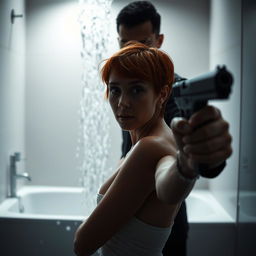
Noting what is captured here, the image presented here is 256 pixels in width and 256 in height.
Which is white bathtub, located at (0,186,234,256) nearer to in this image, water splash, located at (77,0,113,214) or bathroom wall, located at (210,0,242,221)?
bathroom wall, located at (210,0,242,221)

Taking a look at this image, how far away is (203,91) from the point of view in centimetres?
39

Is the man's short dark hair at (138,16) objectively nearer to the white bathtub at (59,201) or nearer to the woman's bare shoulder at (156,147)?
the woman's bare shoulder at (156,147)

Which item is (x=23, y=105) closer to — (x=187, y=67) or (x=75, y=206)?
(x=75, y=206)

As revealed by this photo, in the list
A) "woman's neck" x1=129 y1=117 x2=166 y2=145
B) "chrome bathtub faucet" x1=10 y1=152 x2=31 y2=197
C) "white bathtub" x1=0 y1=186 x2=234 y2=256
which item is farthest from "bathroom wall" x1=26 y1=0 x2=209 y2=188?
"woman's neck" x1=129 y1=117 x2=166 y2=145

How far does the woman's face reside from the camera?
618mm

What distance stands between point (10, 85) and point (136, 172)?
1822mm

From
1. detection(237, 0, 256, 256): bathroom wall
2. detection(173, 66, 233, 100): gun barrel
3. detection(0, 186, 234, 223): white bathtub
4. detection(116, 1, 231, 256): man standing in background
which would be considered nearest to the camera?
detection(173, 66, 233, 100): gun barrel

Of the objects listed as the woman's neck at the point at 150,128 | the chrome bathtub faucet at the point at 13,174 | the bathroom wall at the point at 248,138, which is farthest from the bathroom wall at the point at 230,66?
the chrome bathtub faucet at the point at 13,174

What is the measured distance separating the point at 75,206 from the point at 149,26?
1583 mm

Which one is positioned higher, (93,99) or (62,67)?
(62,67)

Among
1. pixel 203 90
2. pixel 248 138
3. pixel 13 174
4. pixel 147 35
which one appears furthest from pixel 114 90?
pixel 13 174

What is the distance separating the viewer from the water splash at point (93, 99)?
2.31 m

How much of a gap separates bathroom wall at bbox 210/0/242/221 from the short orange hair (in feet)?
3.48

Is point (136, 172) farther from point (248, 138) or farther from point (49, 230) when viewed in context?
point (49, 230)
